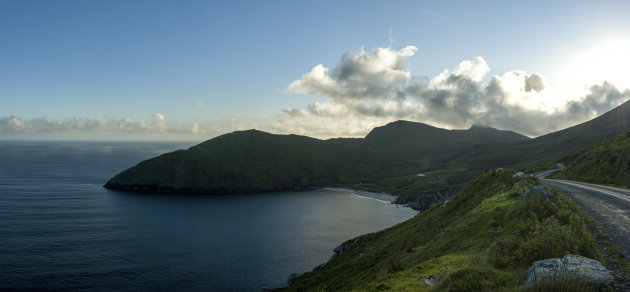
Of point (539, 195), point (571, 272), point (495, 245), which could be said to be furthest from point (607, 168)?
point (571, 272)

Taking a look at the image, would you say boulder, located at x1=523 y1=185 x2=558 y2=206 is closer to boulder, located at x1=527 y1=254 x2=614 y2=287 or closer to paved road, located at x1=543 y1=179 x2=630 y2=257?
paved road, located at x1=543 y1=179 x2=630 y2=257

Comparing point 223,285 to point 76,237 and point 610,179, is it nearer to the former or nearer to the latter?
point 76,237

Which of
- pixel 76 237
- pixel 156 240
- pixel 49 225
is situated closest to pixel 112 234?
pixel 76 237

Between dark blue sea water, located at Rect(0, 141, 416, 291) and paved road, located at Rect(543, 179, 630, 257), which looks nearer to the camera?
paved road, located at Rect(543, 179, 630, 257)

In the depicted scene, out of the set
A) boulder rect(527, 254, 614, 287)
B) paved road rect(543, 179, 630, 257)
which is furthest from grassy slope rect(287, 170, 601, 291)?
paved road rect(543, 179, 630, 257)

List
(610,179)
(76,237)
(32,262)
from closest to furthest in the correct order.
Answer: (610,179)
(32,262)
(76,237)
